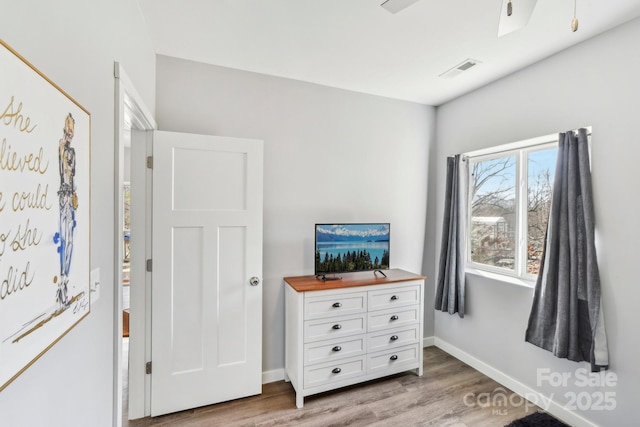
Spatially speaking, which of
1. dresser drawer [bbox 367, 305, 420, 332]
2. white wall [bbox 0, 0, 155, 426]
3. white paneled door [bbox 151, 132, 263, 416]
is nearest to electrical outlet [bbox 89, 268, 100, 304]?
white wall [bbox 0, 0, 155, 426]

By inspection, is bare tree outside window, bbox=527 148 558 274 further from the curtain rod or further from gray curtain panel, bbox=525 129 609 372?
gray curtain panel, bbox=525 129 609 372

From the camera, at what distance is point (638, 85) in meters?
1.77

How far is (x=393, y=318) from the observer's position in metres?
2.59

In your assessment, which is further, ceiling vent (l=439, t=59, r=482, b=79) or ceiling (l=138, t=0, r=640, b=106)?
ceiling vent (l=439, t=59, r=482, b=79)

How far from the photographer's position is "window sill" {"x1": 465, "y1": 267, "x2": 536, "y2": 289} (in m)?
2.45

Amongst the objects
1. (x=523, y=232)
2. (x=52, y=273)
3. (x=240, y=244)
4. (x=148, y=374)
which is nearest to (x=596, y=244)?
(x=523, y=232)

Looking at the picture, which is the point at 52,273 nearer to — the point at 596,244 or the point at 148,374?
the point at 148,374

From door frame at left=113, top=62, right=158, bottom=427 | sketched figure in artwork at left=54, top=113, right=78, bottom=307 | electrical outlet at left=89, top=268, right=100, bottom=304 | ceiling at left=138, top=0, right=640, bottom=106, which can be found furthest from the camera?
ceiling at left=138, top=0, right=640, bottom=106

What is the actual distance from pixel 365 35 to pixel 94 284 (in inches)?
81.4

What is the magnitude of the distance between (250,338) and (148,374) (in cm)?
73

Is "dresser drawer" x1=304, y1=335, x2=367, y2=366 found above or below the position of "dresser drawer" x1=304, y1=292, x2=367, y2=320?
below

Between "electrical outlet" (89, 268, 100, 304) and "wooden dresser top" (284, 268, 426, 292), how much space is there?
1.35m

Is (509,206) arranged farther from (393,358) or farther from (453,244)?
(393,358)

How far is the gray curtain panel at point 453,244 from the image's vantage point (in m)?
2.91
